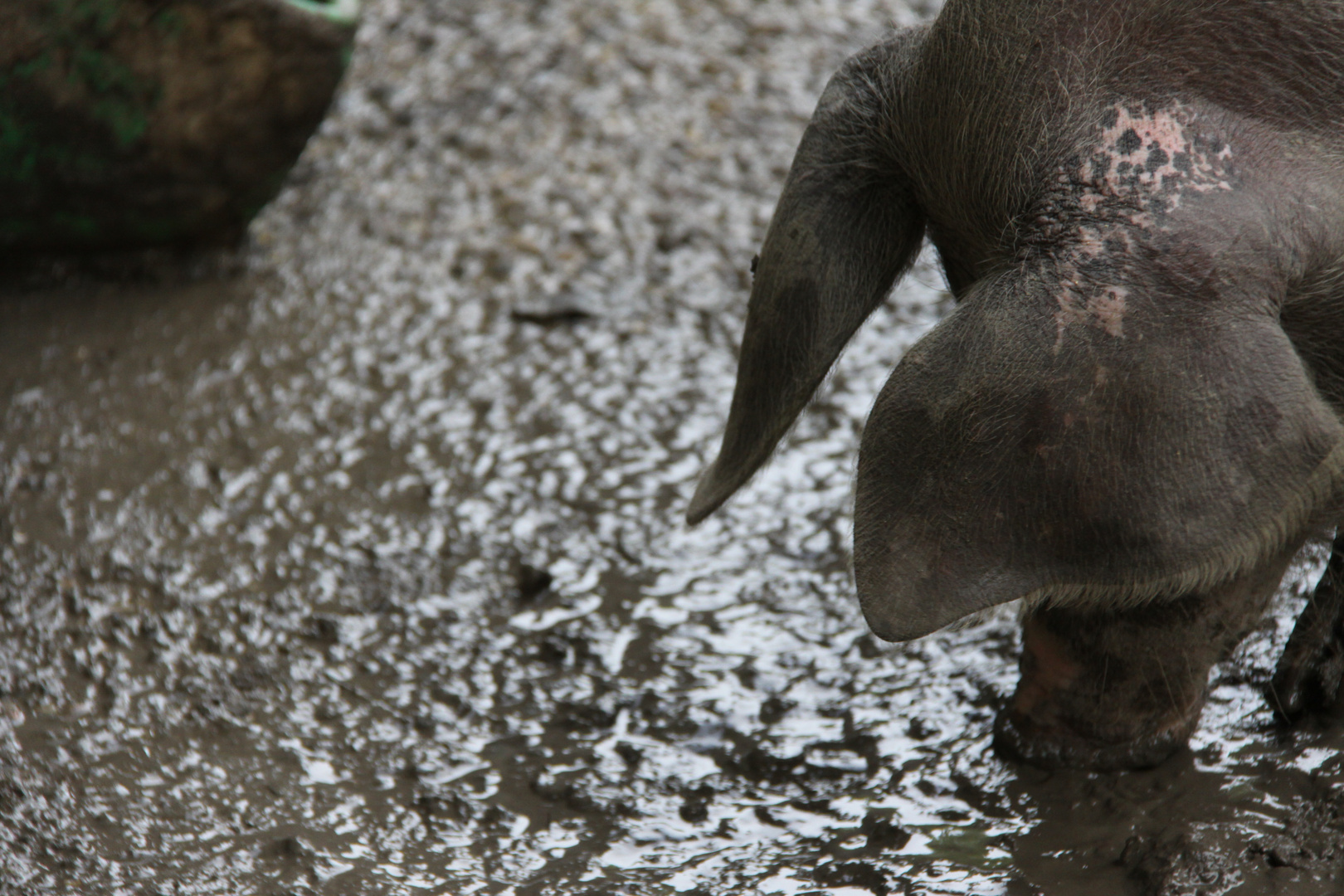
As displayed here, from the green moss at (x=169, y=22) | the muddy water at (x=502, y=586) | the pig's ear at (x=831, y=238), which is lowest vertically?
the muddy water at (x=502, y=586)

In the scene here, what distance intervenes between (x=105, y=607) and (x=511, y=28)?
76.7 inches

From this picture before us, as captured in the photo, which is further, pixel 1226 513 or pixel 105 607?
pixel 105 607

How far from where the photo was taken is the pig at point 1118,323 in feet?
3.91

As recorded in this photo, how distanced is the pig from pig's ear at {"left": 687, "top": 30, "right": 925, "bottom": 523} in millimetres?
70

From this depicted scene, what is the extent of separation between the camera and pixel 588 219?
2980 millimetres

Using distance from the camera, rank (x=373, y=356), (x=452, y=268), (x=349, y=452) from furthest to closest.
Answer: (x=452, y=268) → (x=373, y=356) → (x=349, y=452)

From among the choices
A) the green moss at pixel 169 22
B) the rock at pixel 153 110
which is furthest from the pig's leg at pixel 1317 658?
the green moss at pixel 169 22

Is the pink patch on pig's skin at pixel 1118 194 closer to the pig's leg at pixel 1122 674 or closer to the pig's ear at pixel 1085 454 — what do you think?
the pig's ear at pixel 1085 454

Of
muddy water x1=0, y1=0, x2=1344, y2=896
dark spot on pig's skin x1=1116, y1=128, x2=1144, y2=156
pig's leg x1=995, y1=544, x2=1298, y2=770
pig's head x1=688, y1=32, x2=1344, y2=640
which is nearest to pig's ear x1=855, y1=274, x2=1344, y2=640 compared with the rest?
pig's head x1=688, y1=32, x2=1344, y2=640

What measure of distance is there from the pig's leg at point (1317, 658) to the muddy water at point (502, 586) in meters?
0.05

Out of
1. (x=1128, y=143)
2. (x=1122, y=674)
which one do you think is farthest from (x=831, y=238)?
(x=1122, y=674)

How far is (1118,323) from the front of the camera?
3.90 feet

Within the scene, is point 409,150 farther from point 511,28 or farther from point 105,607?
point 105,607

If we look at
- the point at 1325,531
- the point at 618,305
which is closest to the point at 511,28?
the point at 618,305
